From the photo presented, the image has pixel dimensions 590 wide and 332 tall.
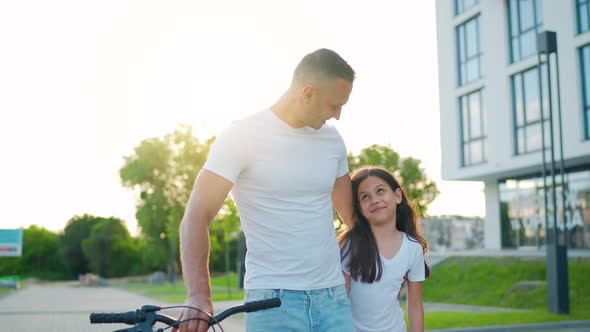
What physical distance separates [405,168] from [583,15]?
316 inches

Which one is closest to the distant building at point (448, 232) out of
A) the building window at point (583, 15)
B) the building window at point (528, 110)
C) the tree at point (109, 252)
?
the building window at point (528, 110)

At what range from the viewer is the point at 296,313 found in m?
3.02

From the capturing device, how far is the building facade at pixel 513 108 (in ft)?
86.4

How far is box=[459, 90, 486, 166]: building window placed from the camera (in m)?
32.0

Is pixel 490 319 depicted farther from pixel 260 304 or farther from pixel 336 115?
pixel 260 304

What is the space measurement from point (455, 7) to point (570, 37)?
28.4 feet

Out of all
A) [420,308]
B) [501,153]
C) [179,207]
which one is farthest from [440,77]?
[179,207]

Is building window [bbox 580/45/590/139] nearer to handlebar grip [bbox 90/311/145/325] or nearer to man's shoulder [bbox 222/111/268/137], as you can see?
man's shoulder [bbox 222/111/268/137]

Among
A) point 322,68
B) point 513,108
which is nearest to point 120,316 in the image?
point 322,68

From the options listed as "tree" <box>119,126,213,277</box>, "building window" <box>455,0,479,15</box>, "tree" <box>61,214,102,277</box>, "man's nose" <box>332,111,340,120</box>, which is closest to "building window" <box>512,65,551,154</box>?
"building window" <box>455,0,479,15</box>

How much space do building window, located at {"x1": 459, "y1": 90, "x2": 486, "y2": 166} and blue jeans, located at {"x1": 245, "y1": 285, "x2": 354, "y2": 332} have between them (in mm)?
29488

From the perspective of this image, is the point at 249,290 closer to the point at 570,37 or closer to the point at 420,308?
the point at 420,308

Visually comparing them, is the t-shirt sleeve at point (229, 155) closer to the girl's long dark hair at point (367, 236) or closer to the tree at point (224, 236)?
the girl's long dark hair at point (367, 236)

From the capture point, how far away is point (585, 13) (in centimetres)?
2606
